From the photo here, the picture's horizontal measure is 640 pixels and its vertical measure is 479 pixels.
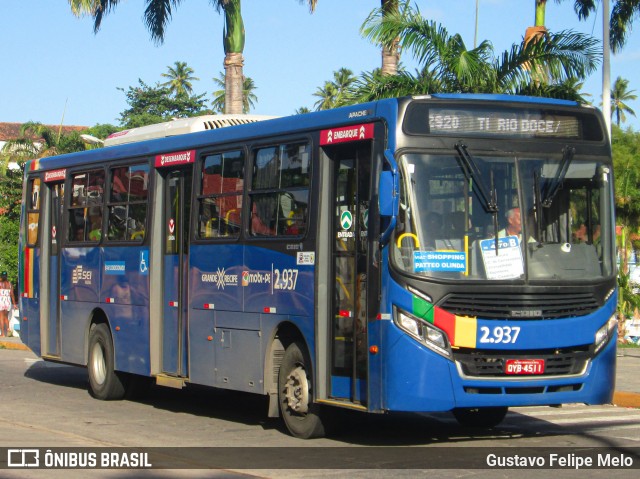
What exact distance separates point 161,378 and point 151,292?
115 cm

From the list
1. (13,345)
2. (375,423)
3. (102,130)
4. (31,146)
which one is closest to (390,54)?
(375,423)

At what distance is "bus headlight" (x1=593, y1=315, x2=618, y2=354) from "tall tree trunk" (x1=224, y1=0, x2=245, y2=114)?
51.7 ft

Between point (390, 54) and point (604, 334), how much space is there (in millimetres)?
12804

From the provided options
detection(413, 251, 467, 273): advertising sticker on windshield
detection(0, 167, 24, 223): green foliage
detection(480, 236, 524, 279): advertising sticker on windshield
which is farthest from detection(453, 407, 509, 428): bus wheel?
detection(0, 167, 24, 223): green foliage

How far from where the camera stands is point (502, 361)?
10.1 meters

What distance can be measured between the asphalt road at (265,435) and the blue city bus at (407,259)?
1.63ft

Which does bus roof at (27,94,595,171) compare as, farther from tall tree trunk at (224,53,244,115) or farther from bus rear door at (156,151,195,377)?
tall tree trunk at (224,53,244,115)

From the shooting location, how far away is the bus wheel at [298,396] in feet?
37.1

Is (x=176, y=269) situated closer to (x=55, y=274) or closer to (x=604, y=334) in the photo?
(x=55, y=274)

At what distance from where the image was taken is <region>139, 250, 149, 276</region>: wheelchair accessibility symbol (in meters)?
14.6

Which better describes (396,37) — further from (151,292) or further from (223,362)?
(223,362)

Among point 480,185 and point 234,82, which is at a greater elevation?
point 234,82

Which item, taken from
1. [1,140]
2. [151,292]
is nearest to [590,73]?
[151,292]

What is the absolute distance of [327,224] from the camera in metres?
11.2
